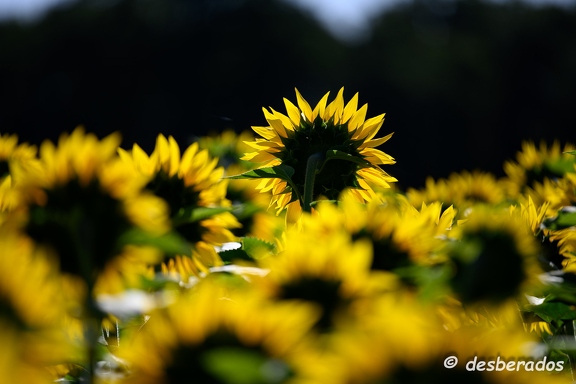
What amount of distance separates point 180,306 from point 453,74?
16.1m

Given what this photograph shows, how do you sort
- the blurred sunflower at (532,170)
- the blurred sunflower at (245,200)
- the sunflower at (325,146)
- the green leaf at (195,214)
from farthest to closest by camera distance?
the blurred sunflower at (532,170) < the sunflower at (325,146) < the blurred sunflower at (245,200) < the green leaf at (195,214)

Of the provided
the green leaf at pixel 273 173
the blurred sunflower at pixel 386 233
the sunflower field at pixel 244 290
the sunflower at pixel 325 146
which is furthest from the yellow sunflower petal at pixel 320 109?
the blurred sunflower at pixel 386 233

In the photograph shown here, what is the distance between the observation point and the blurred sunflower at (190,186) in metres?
0.93

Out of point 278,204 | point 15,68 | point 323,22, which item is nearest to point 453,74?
point 323,22

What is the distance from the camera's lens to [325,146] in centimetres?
111

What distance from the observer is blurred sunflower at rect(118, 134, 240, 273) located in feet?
3.05

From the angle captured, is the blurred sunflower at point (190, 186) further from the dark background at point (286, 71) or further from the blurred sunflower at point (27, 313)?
the dark background at point (286, 71)

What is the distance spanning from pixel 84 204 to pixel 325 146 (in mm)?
564

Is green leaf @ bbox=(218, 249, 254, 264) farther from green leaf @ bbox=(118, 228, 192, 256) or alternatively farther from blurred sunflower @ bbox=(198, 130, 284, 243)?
green leaf @ bbox=(118, 228, 192, 256)

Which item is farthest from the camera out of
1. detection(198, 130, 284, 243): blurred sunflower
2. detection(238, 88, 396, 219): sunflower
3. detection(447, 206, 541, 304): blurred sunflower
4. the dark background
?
the dark background

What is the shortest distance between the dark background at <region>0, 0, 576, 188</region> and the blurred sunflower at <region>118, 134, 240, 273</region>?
12447mm

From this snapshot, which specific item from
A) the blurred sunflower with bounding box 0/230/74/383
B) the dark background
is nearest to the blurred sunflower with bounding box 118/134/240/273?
the blurred sunflower with bounding box 0/230/74/383

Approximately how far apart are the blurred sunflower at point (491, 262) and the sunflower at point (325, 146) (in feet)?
1.53

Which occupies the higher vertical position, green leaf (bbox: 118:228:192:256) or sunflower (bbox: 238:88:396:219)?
sunflower (bbox: 238:88:396:219)
